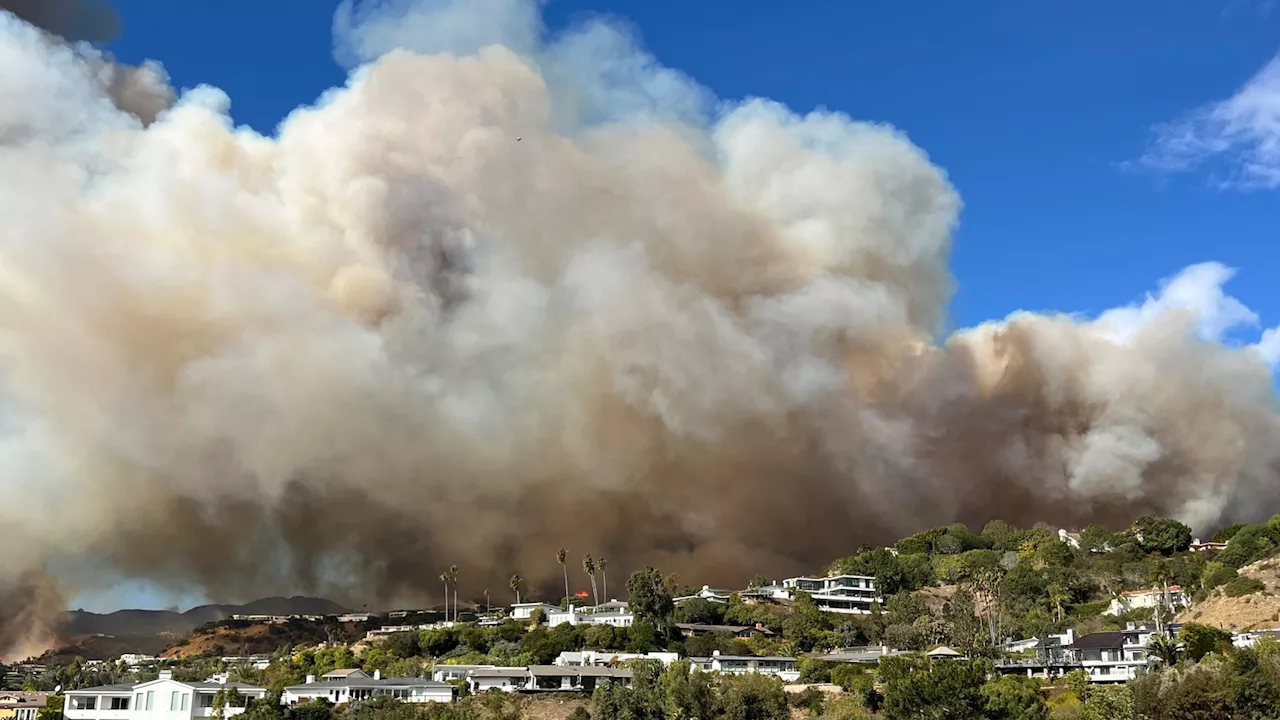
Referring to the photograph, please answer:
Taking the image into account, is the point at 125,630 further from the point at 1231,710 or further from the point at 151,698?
the point at 1231,710

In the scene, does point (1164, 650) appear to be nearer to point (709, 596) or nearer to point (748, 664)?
point (748, 664)

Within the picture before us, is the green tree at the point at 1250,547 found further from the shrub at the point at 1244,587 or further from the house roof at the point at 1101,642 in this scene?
the house roof at the point at 1101,642

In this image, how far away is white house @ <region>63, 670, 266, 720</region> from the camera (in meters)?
65.8

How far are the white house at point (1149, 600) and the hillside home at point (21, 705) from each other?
273ft

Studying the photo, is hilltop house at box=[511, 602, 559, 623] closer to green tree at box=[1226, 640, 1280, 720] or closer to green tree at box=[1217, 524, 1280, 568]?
green tree at box=[1217, 524, 1280, 568]

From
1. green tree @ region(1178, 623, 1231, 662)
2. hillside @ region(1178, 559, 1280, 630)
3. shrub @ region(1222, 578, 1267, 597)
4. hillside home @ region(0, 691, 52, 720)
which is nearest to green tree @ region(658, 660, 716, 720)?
green tree @ region(1178, 623, 1231, 662)

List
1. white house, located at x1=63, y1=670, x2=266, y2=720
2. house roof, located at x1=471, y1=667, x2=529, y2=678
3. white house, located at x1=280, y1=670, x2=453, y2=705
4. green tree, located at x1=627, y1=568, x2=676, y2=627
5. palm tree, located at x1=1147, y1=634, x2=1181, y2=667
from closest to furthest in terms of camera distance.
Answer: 1. white house, located at x1=63, y1=670, x2=266, y2=720
2. palm tree, located at x1=1147, y1=634, x2=1181, y2=667
3. white house, located at x1=280, y1=670, x2=453, y2=705
4. house roof, located at x1=471, y1=667, x2=529, y2=678
5. green tree, located at x1=627, y1=568, x2=676, y2=627

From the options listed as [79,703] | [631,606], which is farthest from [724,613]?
[79,703]

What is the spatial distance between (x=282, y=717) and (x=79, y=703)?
50.1 feet

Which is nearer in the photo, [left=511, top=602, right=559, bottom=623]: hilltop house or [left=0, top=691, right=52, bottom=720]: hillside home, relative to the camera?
[left=0, top=691, right=52, bottom=720]: hillside home

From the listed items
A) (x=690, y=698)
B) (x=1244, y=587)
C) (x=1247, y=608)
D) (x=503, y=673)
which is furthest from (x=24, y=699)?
(x=1244, y=587)

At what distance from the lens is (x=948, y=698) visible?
56.8 m

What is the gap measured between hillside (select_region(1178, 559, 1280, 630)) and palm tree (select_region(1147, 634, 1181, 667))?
54.4ft

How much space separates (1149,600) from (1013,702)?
4646 centimetres
